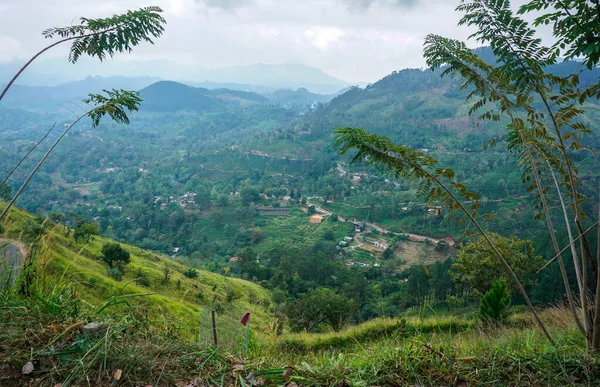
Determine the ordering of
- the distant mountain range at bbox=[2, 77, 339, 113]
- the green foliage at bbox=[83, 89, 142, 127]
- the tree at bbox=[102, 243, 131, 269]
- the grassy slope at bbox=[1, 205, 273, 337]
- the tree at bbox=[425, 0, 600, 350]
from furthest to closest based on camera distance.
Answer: the distant mountain range at bbox=[2, 77, 339, 113] → the tree at bbox=[102, 243, 131, 269] → the grassy slope at bbox=[1, 205, 273, 337] → the green foliage at bbox=[83, 89, 142, 127] → the tree at bbox=[425, 0, 600, 350]

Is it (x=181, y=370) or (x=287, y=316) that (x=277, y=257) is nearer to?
(x=287, y=316)

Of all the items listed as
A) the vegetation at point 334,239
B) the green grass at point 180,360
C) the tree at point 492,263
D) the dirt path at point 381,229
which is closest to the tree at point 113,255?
the vegetation at point 334,239

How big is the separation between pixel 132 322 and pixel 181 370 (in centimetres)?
35

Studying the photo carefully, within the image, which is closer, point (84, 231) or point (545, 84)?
point (545, 84)

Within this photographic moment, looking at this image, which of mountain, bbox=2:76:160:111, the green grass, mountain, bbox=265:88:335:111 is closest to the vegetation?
the green grass

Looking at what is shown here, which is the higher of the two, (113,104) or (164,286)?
(113,104)

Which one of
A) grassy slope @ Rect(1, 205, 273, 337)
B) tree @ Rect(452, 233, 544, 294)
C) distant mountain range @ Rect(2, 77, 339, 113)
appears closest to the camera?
tree @ Rect(452, 233, 544, 294)

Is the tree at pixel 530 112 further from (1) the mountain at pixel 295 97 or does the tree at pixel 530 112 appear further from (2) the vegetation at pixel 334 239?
(1) the mountain at pixel 295 97

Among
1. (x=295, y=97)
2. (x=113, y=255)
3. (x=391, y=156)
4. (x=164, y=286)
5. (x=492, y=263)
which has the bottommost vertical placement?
(x=164, y=286)

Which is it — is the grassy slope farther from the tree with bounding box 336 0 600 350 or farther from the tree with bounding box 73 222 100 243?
the tree with bounding box 336 0 600 350

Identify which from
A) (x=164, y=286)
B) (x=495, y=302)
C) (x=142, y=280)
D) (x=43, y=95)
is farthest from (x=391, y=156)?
(x=43, y=95)

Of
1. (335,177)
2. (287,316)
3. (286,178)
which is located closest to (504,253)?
(287,316)

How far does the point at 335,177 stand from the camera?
5172 cm

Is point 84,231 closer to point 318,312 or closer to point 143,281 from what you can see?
point 143,281
